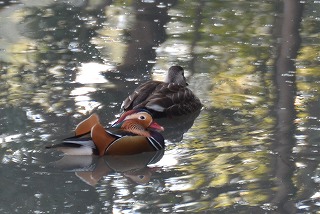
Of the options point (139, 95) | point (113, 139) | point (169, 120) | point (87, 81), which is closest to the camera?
point (113, 139)

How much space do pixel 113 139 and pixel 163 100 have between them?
1.40m

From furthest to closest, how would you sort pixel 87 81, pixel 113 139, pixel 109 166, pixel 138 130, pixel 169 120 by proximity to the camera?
1. pixel 87 81
2. pixel 169 120
3. pixel 138 130
4. pixel 113 139
5. pixel 109 166

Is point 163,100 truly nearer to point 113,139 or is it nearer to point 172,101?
point 172,101

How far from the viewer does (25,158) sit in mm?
7176

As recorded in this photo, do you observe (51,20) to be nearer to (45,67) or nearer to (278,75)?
(45,67)

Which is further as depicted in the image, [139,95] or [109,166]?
[139,95]

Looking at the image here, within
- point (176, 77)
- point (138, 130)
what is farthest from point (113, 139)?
point (176, 77)

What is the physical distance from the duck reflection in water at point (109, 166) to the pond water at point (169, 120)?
1cm

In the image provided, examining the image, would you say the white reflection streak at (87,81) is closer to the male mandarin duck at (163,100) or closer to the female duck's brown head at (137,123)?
the male mandarin duck at (163,100)

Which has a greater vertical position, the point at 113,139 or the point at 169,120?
the point at 113,139

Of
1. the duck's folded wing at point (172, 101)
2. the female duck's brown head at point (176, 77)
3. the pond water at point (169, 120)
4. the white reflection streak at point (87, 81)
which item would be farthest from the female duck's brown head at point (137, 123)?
the female duck's brown head at point (176, 77)

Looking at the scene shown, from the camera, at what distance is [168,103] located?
339 inches

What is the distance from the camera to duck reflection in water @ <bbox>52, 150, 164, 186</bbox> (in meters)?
6.87

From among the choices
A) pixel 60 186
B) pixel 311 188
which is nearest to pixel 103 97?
pixel 60 186
